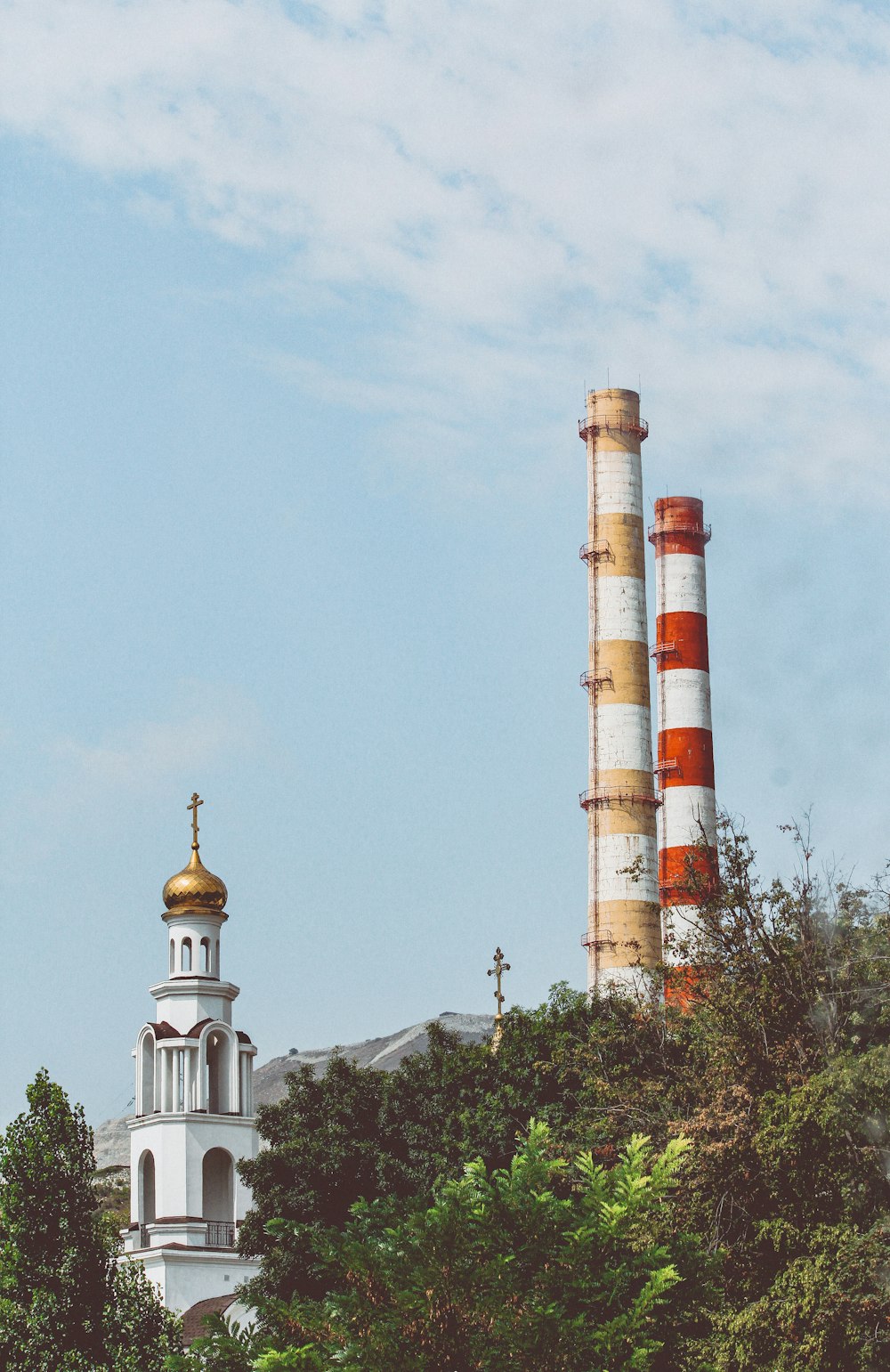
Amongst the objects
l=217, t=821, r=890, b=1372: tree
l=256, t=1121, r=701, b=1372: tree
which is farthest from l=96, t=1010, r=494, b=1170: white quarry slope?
l=256, t=1121, r=701, b=1372: tree

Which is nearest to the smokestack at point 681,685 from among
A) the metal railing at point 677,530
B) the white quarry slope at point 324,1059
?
the metal railing at point 677,530

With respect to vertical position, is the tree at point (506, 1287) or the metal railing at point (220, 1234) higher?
the tree at point (506, 1287)

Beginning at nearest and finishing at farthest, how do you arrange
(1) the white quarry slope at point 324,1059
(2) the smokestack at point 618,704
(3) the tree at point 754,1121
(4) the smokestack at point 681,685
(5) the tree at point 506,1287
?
1. (5) the tree at point 506,1287
2. (3) the tree at point 754,1121
3. (2) the smokestack at point 618,704
4. (4) the smokestack at point 681,685
5. (1) the white quarry slope at point 324,1059

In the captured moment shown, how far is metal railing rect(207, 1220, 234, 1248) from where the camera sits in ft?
157

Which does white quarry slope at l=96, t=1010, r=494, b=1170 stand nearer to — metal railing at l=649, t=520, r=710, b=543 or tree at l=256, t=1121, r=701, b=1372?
metal railing at l=649, t=520, r=710, b=543

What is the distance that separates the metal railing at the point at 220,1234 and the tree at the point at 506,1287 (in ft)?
88.5

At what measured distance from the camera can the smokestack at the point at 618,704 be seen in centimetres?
5534

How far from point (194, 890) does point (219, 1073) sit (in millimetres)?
4560

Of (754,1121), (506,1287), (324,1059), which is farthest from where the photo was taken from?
(324,1059)

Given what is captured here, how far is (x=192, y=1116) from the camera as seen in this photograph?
159ft

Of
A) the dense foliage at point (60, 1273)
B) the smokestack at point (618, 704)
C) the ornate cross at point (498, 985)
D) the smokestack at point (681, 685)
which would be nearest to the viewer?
the dense foliage at point (60, 1273)

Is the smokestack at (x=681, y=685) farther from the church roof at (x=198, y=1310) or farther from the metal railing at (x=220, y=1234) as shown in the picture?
the church roof at (x=198, y=1310)

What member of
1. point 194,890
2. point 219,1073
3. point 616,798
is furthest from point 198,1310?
point 616,798

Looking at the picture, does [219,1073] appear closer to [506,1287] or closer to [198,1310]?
[198,1310]
